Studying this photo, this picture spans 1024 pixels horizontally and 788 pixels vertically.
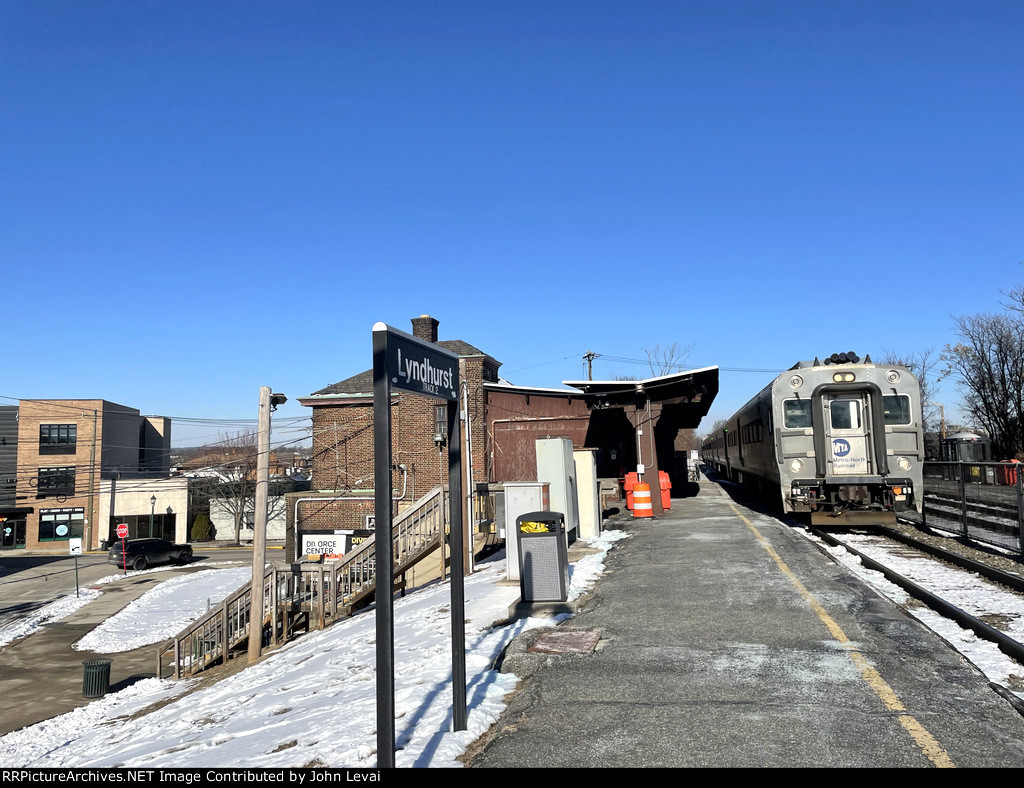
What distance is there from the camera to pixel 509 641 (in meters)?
7.96

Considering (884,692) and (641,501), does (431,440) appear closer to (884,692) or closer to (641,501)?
(641,501)

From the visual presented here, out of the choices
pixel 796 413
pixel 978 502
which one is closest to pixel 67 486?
pixel 796 413

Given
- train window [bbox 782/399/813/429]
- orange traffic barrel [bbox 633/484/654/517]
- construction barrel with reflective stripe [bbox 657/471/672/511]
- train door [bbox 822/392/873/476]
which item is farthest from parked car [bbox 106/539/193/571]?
train door [bbox 822/392/873/476]

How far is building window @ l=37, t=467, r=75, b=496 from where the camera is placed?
5031 cm

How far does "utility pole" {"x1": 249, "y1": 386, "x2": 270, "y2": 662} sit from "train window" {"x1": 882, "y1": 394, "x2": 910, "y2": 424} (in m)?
14.0

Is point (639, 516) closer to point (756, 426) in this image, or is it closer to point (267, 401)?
point (756, 426)

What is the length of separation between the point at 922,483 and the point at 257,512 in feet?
49.3

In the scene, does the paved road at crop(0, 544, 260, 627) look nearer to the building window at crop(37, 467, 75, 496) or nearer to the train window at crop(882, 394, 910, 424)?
the building window at crop(37, 467, 75, 496)

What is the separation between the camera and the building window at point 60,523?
51312 mm

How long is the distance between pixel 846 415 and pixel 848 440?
602 mm

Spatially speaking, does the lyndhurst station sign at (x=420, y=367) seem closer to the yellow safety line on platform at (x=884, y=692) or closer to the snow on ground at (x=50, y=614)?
the yellow safety line on platform at (x=884, y=692)

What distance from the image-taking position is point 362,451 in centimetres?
3678

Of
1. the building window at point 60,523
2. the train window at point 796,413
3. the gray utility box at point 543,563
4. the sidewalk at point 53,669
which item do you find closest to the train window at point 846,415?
the train window at point 796,413
